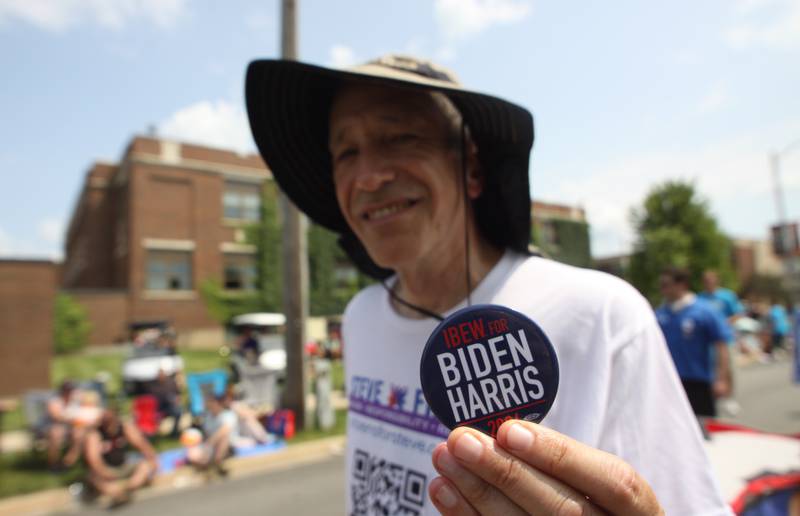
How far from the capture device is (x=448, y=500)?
0.66 meters

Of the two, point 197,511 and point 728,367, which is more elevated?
point 728,367

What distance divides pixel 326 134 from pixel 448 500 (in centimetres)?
134

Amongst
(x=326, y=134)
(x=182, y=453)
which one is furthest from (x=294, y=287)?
(x=326, y=134)

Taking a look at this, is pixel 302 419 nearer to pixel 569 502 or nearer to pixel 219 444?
pixel 219 444

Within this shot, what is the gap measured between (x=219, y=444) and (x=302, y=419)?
1765 mm

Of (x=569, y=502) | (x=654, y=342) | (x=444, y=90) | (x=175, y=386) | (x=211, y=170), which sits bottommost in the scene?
(x=175, y=386)

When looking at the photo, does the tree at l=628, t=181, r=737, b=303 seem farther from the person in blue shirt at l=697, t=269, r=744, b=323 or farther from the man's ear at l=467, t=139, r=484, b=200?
the man's ear at l=467, t=139, r=484, b=200

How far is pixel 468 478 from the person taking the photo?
63 cm

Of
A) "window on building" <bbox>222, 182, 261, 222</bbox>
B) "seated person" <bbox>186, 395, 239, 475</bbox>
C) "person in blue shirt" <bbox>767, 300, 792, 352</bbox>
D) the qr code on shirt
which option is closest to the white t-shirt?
the qr code on shirt

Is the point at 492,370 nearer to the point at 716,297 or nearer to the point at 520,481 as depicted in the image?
the point at 520,481

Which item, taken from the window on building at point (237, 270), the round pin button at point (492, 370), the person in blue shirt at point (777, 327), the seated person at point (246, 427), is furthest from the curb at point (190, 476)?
the window on building at point (237, 270)

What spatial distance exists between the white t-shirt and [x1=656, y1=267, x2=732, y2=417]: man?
13.4ft

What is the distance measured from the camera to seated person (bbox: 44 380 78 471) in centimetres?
654

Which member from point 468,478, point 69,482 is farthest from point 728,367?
point 69,482
